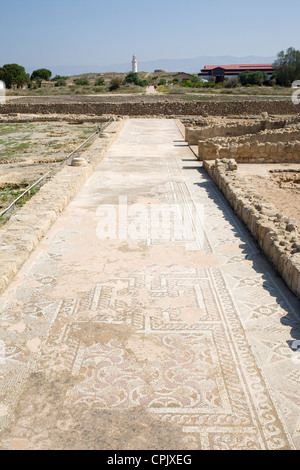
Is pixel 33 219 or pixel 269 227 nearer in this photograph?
pixel 269 227

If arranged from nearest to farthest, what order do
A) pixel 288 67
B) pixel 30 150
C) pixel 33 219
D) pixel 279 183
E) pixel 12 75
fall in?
1. pixel 33 219
2. pixel 279 183
3. pixel 30 150
4. pixel 12 75
5. pixel 288 67

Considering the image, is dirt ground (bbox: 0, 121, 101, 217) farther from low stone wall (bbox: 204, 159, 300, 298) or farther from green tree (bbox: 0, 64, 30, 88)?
green tree (bbox: 0, 64, 30, 88)

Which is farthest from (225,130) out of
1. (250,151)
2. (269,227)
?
(269,227)

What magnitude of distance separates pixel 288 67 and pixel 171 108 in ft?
119

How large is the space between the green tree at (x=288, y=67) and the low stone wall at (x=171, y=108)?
28353mm

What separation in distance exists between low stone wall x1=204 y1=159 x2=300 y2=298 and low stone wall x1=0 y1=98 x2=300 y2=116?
2090cm

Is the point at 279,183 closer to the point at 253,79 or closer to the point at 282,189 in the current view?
the point at 282,189

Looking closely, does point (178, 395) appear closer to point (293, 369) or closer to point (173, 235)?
point (293, 369)

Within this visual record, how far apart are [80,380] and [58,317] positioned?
3.13ft

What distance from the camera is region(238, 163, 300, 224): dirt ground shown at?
8.08m

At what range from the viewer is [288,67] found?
56219 mm

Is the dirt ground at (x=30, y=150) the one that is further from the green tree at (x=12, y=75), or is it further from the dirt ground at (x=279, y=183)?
the green tree at (x=12, y=75)

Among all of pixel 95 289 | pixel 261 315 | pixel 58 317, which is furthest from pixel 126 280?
pixel 261 315

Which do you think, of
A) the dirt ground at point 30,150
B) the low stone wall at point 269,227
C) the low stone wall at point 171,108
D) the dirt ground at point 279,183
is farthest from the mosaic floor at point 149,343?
the low stone wall at point 171,108
